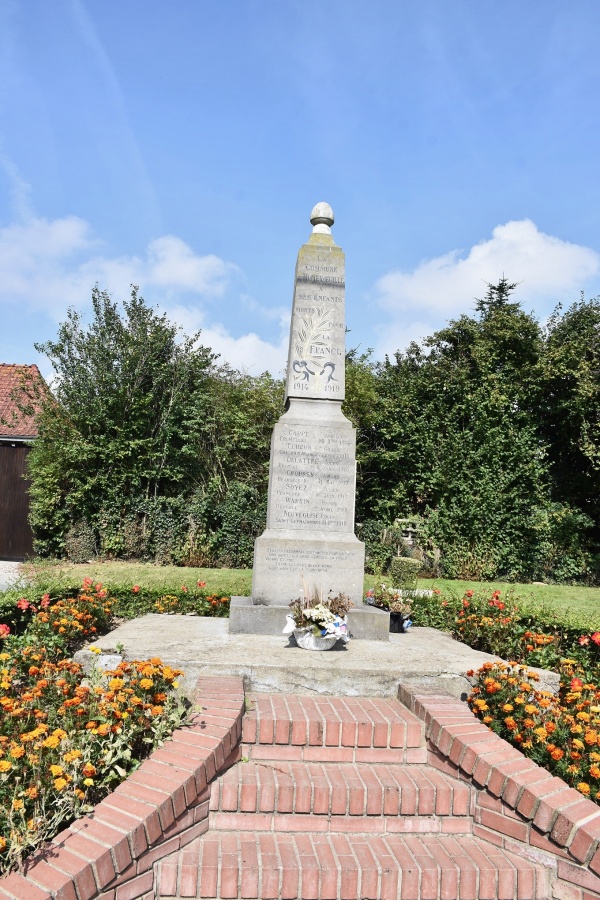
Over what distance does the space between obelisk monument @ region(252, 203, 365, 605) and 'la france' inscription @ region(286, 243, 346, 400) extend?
1 centimetres

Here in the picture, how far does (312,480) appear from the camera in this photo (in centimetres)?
607

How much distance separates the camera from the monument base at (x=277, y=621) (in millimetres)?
5395

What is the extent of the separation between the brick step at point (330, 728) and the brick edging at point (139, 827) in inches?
6.7

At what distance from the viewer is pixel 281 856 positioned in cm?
292

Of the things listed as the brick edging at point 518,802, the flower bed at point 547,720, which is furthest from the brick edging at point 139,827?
the flower bed at point 547,720

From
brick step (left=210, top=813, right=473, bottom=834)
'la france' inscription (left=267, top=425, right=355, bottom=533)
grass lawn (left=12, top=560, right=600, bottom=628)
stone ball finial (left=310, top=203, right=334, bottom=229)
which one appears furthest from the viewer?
grass lawn (left=12, top=560, right=600, bottom=628)

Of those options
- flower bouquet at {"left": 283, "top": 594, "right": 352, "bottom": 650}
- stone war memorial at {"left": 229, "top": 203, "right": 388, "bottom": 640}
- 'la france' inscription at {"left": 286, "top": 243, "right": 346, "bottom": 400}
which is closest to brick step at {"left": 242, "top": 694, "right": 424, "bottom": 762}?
flower bouquet at {"left": 283, "top": 594, "right": 352, "bottom": 650}

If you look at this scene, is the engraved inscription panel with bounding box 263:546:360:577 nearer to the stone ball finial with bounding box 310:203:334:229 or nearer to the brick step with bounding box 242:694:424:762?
the brick step with bounding box 242:694:424:762

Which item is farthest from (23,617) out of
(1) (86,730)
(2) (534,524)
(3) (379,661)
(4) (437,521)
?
(2) (534,524)

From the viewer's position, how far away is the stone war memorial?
227 inches

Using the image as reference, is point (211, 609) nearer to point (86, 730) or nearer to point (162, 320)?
point (86, 730)

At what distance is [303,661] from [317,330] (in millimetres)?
3383

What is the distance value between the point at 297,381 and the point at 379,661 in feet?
9.66

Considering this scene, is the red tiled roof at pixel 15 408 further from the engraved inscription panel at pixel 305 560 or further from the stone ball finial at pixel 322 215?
the engraved inscription panel at pixel 305 560
